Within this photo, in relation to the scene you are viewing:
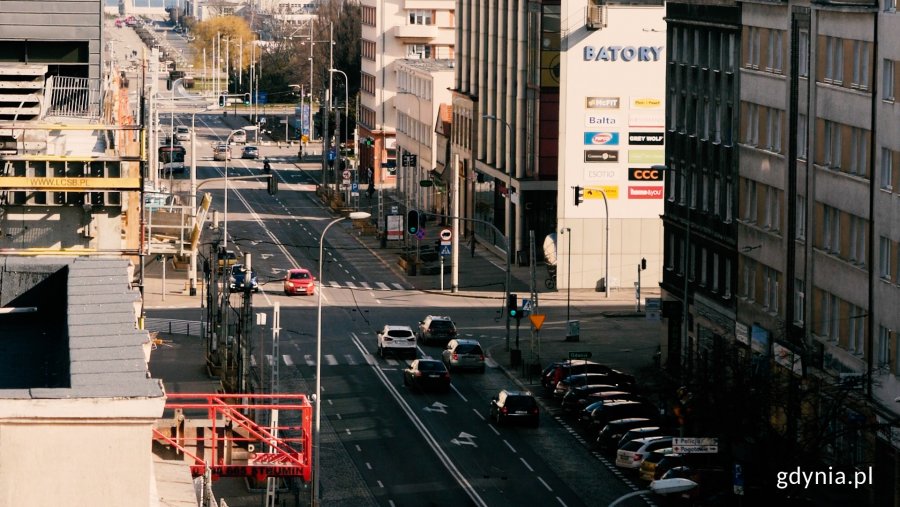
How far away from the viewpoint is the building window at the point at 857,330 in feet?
184

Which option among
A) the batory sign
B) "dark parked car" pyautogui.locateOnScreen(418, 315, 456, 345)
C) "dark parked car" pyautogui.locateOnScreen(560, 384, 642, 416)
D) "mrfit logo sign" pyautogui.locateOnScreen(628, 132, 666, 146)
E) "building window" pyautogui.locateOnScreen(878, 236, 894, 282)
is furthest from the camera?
"mrfit logo sign" pyautogui.locateOnScreen(628, 132, 666, 146)

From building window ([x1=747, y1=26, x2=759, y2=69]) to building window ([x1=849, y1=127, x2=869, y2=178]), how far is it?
970cm

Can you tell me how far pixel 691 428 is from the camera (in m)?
56.1

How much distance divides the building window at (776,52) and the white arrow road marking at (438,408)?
1623 cm

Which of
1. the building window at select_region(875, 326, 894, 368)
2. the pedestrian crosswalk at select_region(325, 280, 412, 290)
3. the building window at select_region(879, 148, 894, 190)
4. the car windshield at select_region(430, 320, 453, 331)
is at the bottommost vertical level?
the pedestrian crosswalk at select_region(325, 280, 412, 290)

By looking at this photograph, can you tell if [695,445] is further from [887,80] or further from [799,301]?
[799,301]

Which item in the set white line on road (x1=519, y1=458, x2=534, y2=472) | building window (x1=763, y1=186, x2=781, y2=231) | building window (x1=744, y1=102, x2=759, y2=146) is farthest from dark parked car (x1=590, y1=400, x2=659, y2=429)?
building window (x1=744, y1=102, x2=759, y2=146)

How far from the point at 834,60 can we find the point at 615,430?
13.4 metres

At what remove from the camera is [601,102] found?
96812 mm

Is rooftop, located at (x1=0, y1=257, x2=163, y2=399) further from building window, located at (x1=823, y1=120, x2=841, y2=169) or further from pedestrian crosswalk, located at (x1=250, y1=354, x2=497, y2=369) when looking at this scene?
pedestrian crosswalk, located at (x1=250, y1=354, x2=497, y2=369)

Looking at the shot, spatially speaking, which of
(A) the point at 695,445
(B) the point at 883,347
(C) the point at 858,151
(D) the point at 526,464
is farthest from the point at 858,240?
(A) the point at 695,445

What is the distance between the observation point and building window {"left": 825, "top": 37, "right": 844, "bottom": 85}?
58719 mm

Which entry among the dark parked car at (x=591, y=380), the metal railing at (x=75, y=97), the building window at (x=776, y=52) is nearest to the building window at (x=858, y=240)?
the building window at (x=776, y=52)

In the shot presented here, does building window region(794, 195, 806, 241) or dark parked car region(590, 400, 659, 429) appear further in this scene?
building window region(794, 195, 806, 241)
